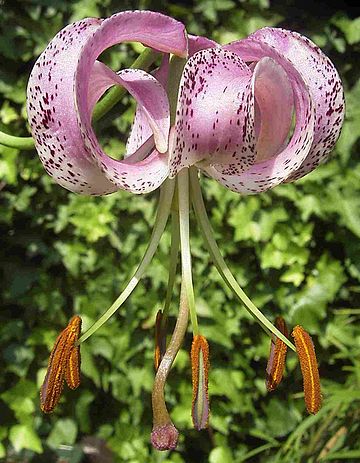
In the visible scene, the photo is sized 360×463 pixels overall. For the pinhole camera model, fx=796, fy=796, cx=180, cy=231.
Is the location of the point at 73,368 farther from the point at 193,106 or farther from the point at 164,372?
the point at 193,106

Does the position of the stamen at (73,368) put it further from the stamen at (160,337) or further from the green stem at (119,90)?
the green stem at (119,90)

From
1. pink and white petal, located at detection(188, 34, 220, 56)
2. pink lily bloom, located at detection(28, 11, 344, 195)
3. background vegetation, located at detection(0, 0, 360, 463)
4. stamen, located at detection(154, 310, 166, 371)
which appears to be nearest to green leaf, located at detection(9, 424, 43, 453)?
background vegetation, located at detection(0, 0, 360, 463)

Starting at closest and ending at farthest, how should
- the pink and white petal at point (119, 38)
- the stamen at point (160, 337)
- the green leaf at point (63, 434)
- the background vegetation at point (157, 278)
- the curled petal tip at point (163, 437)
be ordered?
the pink and white petal at point (119, 38)
the curled petal tip at point (163, 437)
the stamen at point (160, 337)
the background vegetation at point (157, 278)
the green leaf at point (63, 434)

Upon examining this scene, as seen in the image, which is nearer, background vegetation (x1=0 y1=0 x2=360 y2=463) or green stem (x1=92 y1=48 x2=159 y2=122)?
green stem (x1=92 y1=48 x2=159 y2=122)

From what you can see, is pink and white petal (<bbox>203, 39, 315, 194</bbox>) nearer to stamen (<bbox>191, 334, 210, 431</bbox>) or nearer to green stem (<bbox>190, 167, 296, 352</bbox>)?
green stem (<bbox>190, 167, 296, 352</bbox>)

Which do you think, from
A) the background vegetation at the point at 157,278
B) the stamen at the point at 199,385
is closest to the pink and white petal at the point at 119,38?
the stamen at the point at 199,385
